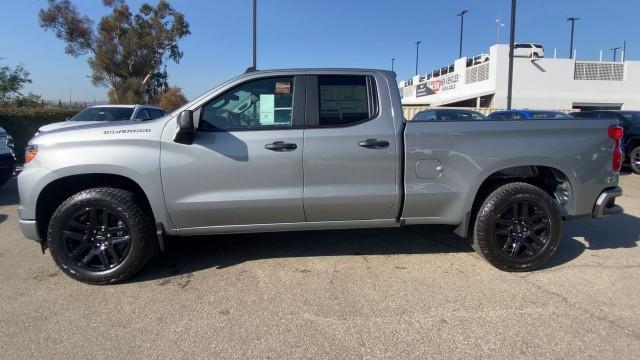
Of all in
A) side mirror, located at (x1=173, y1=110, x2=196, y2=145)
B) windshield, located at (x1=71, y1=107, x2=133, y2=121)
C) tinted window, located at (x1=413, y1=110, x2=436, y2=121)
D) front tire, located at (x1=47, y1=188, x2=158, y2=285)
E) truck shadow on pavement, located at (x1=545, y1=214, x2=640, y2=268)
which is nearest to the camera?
side mirror, located at (x1=173, y1=110, x2=196, y2=145)

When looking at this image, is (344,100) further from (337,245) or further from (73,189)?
(73,189)

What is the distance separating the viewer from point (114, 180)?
401cm

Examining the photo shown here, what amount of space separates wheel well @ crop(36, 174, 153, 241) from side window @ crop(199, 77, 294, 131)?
0.89 meters

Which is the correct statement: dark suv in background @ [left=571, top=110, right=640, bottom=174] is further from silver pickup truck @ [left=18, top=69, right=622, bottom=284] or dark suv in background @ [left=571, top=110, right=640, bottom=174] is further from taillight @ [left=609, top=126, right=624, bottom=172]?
silver pickup truck @ [left=18, top=69, right=622, bottom=284]

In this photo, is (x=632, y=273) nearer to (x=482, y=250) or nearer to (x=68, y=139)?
(x=482, y=250)

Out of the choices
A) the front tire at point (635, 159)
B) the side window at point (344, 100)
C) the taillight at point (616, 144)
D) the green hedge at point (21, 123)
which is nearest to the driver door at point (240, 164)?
the side window at point (344, 100)

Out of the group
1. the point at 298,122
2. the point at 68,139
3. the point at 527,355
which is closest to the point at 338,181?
the point at 298,122

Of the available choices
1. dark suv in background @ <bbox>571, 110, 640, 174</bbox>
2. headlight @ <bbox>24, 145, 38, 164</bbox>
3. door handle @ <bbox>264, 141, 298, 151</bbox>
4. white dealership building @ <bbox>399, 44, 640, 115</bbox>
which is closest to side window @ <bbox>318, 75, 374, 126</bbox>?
door handle @ <bbox>264, 141, 298, 151</bbox>

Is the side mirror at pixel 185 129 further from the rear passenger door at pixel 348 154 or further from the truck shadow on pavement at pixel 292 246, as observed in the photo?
the truck shadow on pavement at pixel 292 246

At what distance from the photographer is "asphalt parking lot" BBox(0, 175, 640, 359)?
2895mm

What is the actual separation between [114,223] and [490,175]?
3514 millimetres

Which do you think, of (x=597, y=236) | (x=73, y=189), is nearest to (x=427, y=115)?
(x=597, y=236)

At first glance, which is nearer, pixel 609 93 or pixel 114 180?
pixel 114 180

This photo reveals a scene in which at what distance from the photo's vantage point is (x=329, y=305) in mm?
3471
